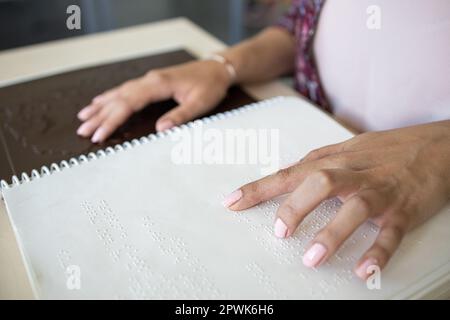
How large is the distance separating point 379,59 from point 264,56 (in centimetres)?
31

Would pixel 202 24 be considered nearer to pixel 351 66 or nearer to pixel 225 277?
pixel 351 66

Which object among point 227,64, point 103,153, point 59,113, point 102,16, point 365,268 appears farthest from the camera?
point 102,16

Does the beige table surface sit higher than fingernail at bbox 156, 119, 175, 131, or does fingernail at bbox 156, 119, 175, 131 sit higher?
the beige table surface

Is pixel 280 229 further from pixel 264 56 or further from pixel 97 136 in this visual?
pixel 264 56

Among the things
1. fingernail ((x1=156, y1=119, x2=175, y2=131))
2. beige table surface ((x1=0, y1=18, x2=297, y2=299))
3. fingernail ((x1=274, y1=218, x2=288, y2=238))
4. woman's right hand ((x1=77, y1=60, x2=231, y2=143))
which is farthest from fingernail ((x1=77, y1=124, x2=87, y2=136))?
fingernail ((x1=274, y1=218, x2=288, y2=238))

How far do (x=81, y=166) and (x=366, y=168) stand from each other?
0.39 m

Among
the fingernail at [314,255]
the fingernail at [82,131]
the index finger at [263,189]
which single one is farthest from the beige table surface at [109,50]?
the fingernail at [314,255]

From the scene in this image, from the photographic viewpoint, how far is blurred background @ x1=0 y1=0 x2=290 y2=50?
91.0 inches

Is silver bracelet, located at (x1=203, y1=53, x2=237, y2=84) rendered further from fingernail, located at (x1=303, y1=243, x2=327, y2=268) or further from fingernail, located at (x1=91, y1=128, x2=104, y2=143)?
fingernail, located at (x1=303, y1=243, x2=327, y2=268)

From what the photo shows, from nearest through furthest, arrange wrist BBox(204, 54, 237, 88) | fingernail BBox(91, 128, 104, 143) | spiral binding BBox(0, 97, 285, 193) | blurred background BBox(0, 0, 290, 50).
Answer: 1. spiral binding BBox(0, 97, 285, 193)
2. fingernail BBox(91, 128, 104, 143)
3. wrist BBox(204, 54, 237, 88)
4. blurred background BBox(0, 0, 290, 50)

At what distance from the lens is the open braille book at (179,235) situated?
46cm

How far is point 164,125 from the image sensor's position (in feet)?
2.53

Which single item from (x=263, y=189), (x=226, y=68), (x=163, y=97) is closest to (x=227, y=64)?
(x=226, y=68)
